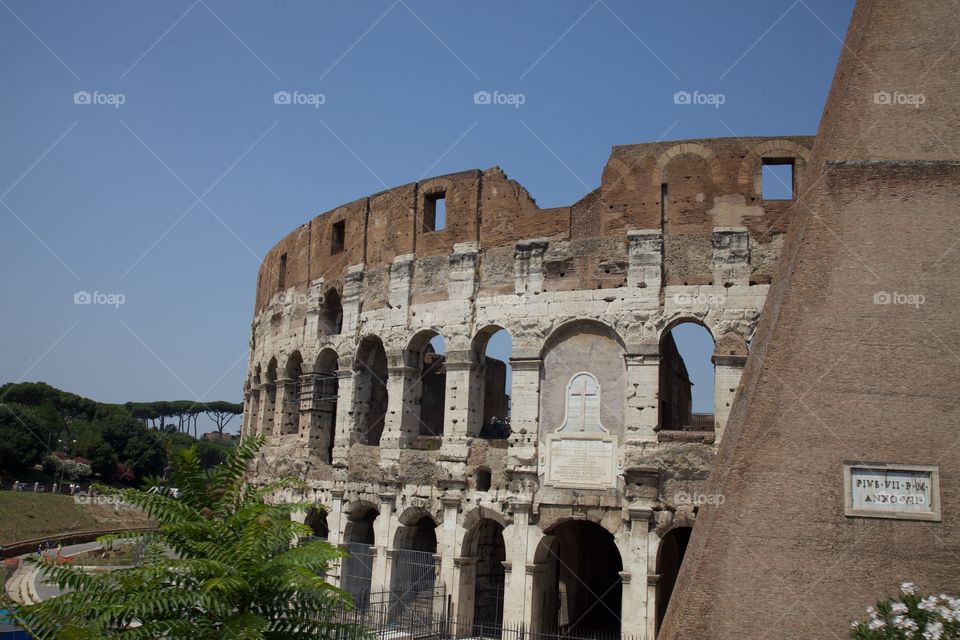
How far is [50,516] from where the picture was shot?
41.8 metres

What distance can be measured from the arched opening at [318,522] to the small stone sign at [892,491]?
14637 mm

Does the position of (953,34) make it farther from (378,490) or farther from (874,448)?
(378,490)

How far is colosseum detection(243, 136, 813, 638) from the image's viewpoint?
667 inches

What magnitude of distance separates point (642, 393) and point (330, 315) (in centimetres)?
1023

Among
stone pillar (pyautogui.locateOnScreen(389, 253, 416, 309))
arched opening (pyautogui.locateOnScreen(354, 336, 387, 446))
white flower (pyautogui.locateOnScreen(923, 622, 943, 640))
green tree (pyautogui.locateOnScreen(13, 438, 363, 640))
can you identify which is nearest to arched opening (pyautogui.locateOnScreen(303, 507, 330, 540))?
arched opening (pyautogui.locateOnScreen(354, 336, 387, 446))

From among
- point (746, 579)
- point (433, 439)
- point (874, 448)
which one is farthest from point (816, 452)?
point (433, 439)

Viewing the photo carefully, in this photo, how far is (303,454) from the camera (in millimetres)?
22969

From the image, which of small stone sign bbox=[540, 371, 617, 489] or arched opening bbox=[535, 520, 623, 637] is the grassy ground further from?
small stone sign bbox=[540, 371, 617, 489]

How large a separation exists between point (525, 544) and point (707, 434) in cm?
434

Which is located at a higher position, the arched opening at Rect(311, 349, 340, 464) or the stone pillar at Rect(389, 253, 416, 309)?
the stone pillar at Rect(389, 253, 416, 309)

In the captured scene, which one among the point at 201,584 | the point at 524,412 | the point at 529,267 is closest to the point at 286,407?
the point at 524,412

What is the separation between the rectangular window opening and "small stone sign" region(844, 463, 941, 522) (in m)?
18.5

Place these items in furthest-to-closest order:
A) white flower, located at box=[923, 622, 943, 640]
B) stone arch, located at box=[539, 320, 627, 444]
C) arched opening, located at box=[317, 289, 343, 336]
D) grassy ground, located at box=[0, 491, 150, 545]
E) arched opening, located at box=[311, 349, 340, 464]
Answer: grassy ground, located at box=[0, 491, 150, 545] < arched opening, located at box=[317, 289, 343, 336] < arched opening, located at box=[311, 349, 340, 464] < stone arch, located at box=[539, 320, 627, 444] < white flower, located at box=[923, 622, 943, 640]

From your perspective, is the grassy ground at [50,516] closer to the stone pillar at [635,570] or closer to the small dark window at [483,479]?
the small dark window at [483,479]
